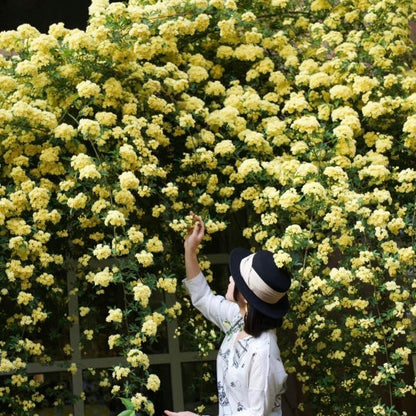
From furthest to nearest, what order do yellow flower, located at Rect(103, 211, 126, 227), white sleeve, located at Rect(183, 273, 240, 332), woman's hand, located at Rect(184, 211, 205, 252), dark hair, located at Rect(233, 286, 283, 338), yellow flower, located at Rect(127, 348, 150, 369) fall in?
woman's hand, located at Rect(184, 211, 205, 252), white sleeve, located at Rect(183, 273, 240, 332), yellow flower, located at Rect(103, 211, 126, 227), yellow flower, located at Rect(127, 348, 150, 369), dark hair, located at Rect(233, 286, 283, 338)

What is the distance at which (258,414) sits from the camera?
128 inches

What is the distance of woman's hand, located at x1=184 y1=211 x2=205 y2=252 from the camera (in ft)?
13.5

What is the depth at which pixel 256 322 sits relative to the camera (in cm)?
346

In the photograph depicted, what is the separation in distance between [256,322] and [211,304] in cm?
57

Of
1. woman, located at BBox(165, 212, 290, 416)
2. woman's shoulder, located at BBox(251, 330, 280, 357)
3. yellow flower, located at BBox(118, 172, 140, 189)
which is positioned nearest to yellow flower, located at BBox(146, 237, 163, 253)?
yellow flower, located at BBox(118, 172, 140, 189)

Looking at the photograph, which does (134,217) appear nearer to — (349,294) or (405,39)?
(349,294)

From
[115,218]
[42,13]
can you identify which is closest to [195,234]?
[115,218]

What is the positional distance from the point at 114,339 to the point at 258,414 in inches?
33.3

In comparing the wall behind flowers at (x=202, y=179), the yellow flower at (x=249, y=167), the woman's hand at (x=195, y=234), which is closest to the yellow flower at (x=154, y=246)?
the wall behind flowers at (x=202, y=179)

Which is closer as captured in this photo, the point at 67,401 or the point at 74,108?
the point at 74,108

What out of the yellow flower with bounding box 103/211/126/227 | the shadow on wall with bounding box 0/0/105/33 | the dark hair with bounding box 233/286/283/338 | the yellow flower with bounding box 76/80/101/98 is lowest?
the dark hair with bounding box 233/286/283/338

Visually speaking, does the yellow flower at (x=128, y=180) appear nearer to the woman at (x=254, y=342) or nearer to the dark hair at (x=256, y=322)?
the woman at (x=254, y=342)

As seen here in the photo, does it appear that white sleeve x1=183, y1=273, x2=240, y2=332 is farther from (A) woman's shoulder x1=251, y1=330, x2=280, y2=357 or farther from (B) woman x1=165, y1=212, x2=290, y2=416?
(A) woman's shoulder x1=251, y1=330, x2=280, y2=357

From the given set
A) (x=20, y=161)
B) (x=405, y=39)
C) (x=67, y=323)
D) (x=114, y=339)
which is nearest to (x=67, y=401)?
(x=67, y=323)
